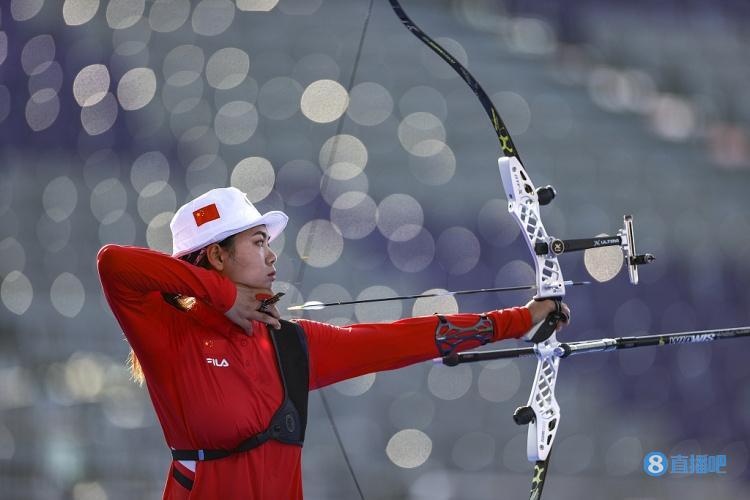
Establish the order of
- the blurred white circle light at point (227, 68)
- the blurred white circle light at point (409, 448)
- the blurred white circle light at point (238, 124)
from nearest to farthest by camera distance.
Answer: the blurred white circle light at point (409, 448) < the blurred white circle light at point (238, 124) < the blurred white circle light at point (227, 68)

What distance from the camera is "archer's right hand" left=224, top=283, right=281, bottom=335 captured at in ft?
5.40

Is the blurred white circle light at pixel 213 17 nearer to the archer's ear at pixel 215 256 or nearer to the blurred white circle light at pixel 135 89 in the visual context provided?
the blurred white circle light at pixel 135 89

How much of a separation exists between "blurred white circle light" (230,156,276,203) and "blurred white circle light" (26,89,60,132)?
939 millimetres

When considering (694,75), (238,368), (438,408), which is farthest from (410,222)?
(238,368)

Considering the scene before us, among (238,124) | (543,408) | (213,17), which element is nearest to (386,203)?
(238,124)

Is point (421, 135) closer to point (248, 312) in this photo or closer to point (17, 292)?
point (17, 292)

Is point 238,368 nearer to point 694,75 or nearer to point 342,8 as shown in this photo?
point 342,8

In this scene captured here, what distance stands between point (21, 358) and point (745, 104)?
3759mm

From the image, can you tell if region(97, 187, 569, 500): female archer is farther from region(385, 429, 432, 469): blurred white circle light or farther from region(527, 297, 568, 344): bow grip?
region(385, 429, 432, 469): blurred white circle light

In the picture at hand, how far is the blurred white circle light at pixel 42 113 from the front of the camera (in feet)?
13.9

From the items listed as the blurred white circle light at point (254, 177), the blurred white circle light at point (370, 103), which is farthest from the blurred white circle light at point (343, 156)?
the blurred white circle light at point (254, 177)

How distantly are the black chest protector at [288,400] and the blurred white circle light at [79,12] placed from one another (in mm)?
3079

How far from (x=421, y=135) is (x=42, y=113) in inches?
70.5

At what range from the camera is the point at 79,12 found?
4355 mm
